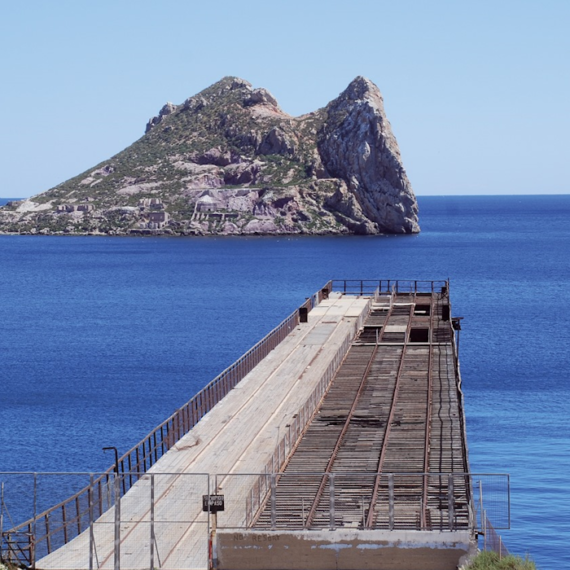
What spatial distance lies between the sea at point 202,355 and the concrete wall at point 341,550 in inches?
585

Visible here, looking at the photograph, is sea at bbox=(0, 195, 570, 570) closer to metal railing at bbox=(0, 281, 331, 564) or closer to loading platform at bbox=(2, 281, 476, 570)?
metal railing at bbox=(0, 281, 331, 564)

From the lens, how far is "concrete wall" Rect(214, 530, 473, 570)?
1128 inches

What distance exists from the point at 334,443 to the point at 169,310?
277 feet

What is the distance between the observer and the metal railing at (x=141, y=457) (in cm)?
2956

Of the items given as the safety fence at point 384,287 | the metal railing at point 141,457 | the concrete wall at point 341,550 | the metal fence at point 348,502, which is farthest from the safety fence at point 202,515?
the safety fence at point 384,287

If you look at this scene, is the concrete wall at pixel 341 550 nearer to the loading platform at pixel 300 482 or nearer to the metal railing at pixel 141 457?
the loading platform at pixel 300 482

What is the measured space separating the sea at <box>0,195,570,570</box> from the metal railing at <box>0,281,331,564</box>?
3.15 meters

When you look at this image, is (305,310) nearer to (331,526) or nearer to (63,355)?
(63,355)

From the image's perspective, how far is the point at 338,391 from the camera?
165 feet

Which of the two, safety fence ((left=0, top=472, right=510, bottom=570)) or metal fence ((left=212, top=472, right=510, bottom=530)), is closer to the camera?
safety fence ((left=0, top=472, right=510, bottom=570))

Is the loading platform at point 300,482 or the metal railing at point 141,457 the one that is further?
the metal railing at point 141,457

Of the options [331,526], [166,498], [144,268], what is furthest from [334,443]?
[144,268]

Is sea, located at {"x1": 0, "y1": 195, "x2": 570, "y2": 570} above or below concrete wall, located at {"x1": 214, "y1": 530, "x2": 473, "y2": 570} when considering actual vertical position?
below

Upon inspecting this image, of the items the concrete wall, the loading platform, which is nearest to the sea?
the loading platform
